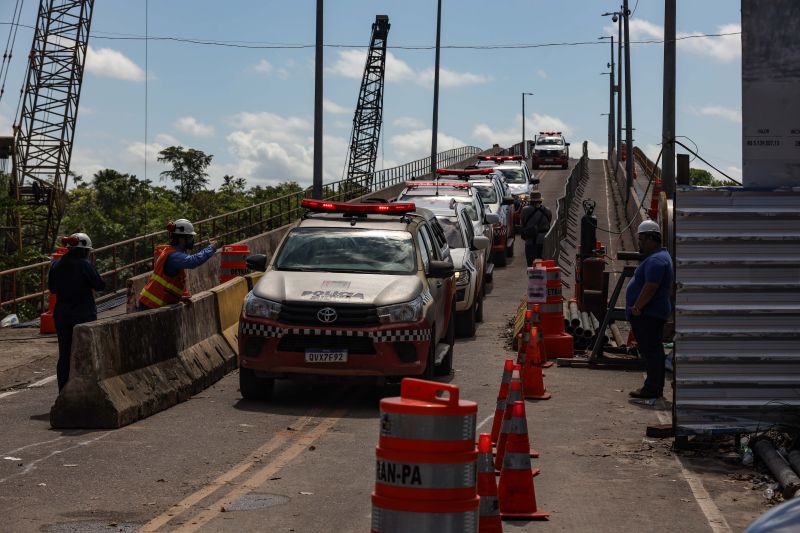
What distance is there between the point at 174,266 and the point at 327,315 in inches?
76.5

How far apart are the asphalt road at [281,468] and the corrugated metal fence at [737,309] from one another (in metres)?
0.71

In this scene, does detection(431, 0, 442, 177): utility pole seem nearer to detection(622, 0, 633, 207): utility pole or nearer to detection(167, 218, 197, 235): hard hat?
detection(622, 0, 633, 207): utility pole

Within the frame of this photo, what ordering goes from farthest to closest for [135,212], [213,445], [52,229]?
[135,212] → [52,229] → [213,445]

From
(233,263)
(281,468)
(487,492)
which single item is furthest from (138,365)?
(233,263)

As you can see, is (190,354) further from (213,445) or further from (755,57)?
(755,57)

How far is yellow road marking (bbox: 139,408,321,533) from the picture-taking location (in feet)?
27.2

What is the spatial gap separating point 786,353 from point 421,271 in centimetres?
443

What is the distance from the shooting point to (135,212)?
92.2 meters

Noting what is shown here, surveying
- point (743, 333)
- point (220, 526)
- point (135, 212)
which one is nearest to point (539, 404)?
point (743, 333)

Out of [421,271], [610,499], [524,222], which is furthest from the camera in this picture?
[524,222]

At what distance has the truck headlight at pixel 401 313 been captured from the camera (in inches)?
526

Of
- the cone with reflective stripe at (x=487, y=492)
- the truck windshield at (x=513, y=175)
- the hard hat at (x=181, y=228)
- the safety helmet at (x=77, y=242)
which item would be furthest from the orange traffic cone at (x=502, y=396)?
the truck windshield at (x=513, y=175)

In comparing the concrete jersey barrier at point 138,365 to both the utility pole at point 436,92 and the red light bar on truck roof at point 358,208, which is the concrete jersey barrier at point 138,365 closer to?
the red light bar on truck roof at point 358,208

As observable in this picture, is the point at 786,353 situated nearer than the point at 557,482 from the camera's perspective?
No
